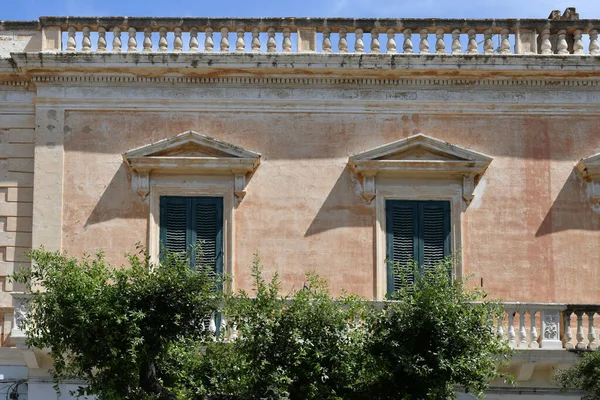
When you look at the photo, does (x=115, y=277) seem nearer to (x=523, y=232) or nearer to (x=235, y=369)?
(x=235, y=369)

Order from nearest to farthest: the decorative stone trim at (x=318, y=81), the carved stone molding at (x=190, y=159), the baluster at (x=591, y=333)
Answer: the baluster at (x=591, y=333) < the carved stone molding at (x=190, y=159) < the decorative stone trim at (x=318, y=81)

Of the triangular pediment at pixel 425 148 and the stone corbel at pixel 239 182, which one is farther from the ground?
the triangular pediment at pixel 425 148

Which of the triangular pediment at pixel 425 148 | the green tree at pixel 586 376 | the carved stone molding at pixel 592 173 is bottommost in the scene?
the green tree at pixel 586 376

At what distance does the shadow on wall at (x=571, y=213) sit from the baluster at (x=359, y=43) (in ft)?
11.9

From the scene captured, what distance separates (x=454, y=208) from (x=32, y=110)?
641cm

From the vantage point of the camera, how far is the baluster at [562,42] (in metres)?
20.5

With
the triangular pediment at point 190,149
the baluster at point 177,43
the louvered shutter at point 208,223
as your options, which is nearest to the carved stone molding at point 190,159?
the triangular pediment at point 190,149

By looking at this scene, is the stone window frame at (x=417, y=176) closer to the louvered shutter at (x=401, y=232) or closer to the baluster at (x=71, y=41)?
the louvered shutter at (x=401, y=232)

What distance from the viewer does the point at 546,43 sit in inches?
808

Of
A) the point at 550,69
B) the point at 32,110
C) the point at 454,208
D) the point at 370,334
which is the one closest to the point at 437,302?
the point at 370,334

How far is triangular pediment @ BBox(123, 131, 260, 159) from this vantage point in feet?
65.2

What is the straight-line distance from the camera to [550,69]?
2020cm

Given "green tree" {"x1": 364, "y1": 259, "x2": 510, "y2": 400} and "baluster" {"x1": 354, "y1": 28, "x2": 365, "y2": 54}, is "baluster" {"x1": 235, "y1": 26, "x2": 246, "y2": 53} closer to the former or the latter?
"baluster" {"x1": 354, "y1": 28, "x2": 365, "y2": 54}

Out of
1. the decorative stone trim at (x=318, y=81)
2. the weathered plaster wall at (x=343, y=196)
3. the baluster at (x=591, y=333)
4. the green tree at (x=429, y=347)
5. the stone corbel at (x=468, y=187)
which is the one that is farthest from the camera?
the decorative stone trim at (x=318, y=81)
